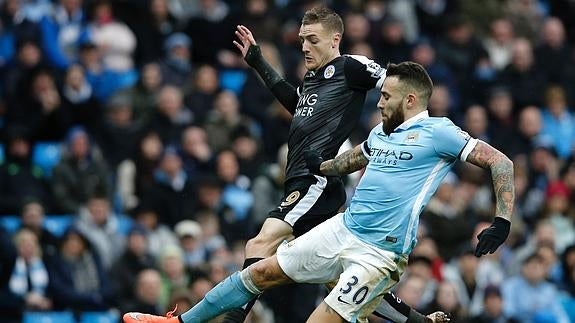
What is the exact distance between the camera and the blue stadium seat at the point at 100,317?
15.6 meters

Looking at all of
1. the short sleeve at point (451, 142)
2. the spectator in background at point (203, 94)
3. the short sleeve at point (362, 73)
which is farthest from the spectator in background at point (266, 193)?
the short sleeve at point (451, 142)

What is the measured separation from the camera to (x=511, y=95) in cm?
2119

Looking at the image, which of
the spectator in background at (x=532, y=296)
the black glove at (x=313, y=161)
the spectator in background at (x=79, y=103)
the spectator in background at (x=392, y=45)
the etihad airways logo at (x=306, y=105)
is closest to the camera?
the black glove at (x=313, y=161)

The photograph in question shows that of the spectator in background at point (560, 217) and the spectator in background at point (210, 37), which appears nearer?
the spectator in background at point (560, 217)

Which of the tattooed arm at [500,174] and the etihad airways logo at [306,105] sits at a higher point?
the etihad airways logo at [306,105]

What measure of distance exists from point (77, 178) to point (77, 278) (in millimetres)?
1511

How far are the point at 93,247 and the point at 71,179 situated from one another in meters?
1.20

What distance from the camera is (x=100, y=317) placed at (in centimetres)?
1568

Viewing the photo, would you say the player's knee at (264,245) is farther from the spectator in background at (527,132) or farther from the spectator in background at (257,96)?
the spectator in background at (527,132)

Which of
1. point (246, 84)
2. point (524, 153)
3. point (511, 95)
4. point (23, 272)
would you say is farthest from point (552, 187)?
point (23, 272)

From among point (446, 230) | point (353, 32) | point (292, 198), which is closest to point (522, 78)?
point (353, 32)

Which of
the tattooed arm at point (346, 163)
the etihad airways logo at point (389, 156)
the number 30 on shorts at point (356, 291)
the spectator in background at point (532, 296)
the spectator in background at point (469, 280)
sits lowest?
the spectator in background at point (532, 296)

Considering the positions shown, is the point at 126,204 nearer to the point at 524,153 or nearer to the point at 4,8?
the point at 4,8

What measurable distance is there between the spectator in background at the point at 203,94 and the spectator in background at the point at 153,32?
95 cm
